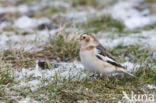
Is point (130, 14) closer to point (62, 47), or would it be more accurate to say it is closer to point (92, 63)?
point (62, 47)

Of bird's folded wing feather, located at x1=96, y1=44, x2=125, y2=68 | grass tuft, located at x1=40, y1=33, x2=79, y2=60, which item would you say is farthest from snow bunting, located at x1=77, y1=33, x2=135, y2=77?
grass tuft, located at x1=40, y1=33, x2=79, y2=60

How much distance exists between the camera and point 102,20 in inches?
288

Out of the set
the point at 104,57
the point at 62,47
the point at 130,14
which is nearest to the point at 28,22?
the point at 62,47

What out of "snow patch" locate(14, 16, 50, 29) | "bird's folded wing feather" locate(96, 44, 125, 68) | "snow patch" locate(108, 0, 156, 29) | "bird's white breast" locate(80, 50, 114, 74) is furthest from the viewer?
"snow patch" locate(108, 0, 156, 29)

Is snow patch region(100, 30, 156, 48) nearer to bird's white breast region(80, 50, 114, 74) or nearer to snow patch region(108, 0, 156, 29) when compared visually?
snow patch region(108, 0, 156, 29)

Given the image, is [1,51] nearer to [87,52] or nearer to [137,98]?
[87,52]

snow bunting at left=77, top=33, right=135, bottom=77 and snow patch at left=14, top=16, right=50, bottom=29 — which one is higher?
snow patch at left=14, top=16, right=50, bottom=29

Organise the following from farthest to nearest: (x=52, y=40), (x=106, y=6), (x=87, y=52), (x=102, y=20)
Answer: (x=106, y=6), (x=102, y=20), (x=52, y=40), (x=87, y=52)

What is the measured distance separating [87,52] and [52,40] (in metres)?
1.37

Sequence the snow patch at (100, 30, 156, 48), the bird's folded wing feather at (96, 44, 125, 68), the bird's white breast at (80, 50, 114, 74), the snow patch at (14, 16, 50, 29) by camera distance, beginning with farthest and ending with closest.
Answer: the snow patch at (14, 16, 50, 29), the snow patch at (100, 30, 156, 48), the bird's folded wing feather at (96, 44, 125, 68), the bird's white breast at (80, 50, 114, 74)

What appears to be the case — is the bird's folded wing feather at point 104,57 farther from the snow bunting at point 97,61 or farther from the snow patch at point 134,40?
the snow patch at point 134,40

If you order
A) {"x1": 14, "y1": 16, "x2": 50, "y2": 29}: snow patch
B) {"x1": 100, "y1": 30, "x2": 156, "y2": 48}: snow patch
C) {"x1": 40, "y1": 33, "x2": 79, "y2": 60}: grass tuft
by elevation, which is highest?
{"x1": 14, "y1": 16, "x2": 50, "y2": 29}: snow patch

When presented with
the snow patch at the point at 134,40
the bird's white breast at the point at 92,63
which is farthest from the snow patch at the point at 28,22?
the bird's white breast at the point at 92,63

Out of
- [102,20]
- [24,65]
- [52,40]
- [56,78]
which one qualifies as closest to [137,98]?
[56,78]
